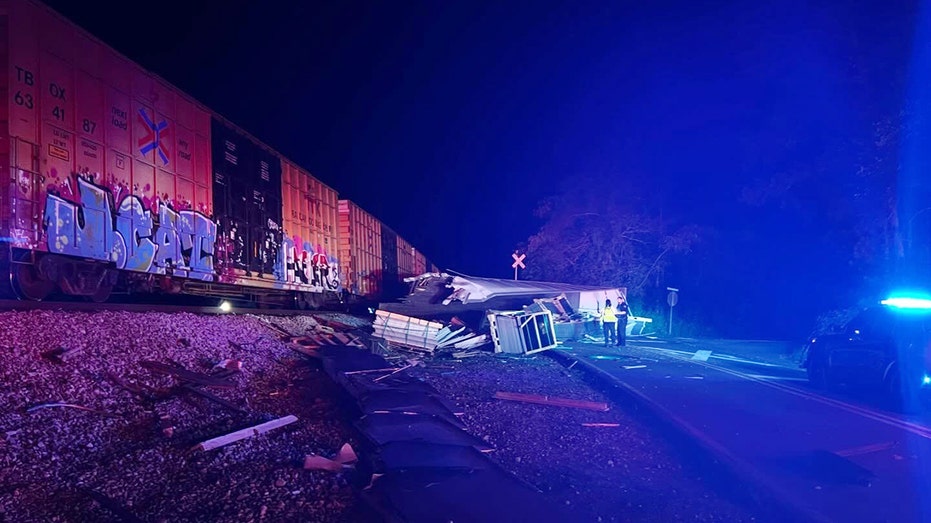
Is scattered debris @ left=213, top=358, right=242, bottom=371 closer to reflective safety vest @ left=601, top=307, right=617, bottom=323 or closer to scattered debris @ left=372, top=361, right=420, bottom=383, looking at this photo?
scattered debris @ left=372, top=361, right=420, bottom=383

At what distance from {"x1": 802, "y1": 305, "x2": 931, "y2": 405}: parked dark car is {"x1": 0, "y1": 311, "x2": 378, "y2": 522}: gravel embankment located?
858 cm

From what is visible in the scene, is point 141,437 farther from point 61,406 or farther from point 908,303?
point 908,303

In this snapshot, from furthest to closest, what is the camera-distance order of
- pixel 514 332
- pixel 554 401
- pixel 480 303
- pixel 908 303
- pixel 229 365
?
pixel 480 303 < pixel 514 332 < pixel 908 303 < pixel 554 401 < pixel 229 365

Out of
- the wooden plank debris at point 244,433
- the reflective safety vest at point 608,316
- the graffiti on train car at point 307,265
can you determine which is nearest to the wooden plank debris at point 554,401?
the wooden plank debris at point 244,433

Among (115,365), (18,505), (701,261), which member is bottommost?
(18,505)

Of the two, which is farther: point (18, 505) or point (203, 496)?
point (203, 496)

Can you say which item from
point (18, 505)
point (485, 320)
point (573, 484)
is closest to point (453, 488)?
point (573, 484)

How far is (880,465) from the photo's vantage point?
5961 millimetres

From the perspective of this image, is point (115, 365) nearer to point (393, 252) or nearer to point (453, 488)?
point (453, 488)

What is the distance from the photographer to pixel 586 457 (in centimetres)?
652

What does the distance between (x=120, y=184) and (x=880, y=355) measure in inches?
500

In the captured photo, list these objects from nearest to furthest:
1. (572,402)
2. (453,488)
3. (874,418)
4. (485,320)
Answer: (453,488), (874,418), (572,402), (485,320)

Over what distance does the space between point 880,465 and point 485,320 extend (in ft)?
31.8

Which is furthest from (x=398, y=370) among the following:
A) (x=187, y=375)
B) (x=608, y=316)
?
(x=608, y=316)
